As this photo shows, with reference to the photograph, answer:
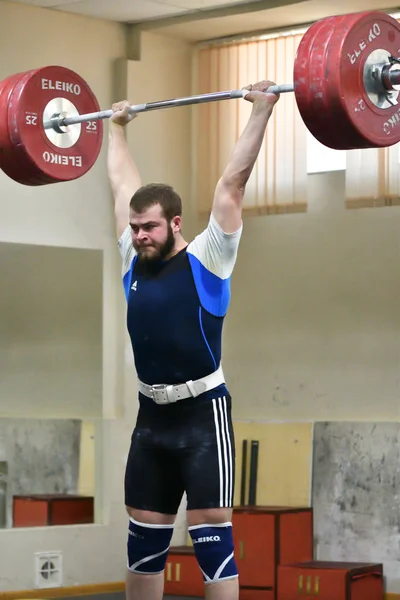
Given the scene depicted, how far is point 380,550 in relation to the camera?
5980 millimetres

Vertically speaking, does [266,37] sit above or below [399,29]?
above

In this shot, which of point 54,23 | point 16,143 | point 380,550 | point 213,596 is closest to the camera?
point 213,596

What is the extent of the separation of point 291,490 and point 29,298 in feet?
5.51

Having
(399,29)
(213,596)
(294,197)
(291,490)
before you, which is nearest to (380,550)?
(291,490)

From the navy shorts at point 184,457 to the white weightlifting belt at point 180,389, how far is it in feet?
0.09

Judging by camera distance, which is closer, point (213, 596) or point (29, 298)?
point (213, 596)

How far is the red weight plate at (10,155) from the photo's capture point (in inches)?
→ 167

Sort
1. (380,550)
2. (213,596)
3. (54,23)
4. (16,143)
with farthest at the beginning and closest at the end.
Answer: (54,23)
(380,550)
(16,143)
(213,596)

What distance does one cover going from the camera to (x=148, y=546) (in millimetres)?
3674

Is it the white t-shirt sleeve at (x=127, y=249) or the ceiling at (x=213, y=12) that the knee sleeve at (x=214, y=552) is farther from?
the ceiling at (x=213, y=12)

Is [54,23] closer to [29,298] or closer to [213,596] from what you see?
[29,298]

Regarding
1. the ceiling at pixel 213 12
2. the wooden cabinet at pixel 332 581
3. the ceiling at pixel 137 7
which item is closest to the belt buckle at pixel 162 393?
the wooden cabinet at pixel 332 581

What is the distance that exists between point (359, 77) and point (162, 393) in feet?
3.53

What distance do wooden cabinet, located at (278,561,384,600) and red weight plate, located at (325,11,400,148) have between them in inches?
107
